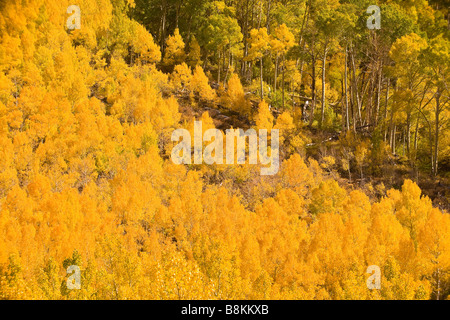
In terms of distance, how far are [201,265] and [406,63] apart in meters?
22.0

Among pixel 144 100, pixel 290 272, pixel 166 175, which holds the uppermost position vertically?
pixel 144 100

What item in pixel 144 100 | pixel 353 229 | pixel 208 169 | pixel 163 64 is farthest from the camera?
pixel 163 64

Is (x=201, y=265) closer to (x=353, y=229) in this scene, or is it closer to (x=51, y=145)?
(x=353, y=229)

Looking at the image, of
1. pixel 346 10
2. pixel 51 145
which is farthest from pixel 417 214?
pixel 51 145

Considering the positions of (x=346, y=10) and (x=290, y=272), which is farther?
(x=346, y=10)

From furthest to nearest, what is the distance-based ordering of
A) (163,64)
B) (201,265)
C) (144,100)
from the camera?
(163,64) → (144,100) → (201,265)

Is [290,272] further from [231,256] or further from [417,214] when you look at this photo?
[417,214]

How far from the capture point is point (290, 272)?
31.4m

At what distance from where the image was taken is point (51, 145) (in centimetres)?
3950

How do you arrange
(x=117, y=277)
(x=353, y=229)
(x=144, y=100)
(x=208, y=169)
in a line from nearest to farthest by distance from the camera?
1. (x=117, y=277)
2. (x=353, y=229)
3. (x=208, y=169)
4. (x=144, y=100)

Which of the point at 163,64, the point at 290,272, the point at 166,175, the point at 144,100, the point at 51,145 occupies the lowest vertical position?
the point at 290,272

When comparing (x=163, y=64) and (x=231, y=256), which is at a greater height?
(x=163, y=64)

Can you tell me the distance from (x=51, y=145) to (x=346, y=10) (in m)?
29.3
